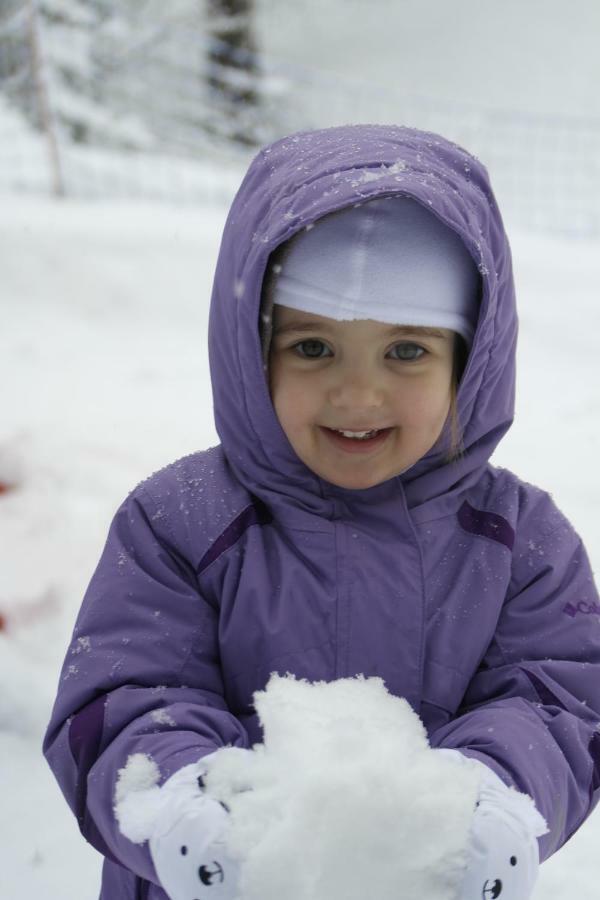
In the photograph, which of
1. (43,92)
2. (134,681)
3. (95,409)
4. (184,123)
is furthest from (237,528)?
(184,123)

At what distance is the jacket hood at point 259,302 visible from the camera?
139 centimetres

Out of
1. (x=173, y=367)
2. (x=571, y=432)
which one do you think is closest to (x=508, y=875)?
(x=571, y=432)

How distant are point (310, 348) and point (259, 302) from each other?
0.10 m

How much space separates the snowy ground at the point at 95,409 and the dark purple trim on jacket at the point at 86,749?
0.70 m

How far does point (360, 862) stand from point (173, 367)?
337cm

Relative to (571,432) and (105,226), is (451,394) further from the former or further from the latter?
(105,226)

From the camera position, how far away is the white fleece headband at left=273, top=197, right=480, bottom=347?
135 cm

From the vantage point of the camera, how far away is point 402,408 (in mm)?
1416

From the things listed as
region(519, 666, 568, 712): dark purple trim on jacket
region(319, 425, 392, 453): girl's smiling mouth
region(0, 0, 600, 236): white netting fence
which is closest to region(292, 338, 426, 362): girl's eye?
region(319, 425, 392, 453): girl's smiling mouth

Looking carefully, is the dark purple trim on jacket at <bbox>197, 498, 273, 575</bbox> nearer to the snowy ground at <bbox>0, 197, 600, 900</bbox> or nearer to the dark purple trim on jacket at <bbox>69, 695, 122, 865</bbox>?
the dark purple trim on jacket at <bbox>69, 695, 122, 865</bbox>

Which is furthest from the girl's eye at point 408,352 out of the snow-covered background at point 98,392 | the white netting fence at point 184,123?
the white netting fence at point 184,123

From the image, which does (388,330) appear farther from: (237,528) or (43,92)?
(43,92)

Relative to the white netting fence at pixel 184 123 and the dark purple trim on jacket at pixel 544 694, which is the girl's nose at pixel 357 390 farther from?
the white netting fence at pixel 184 123

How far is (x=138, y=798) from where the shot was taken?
1219mm
